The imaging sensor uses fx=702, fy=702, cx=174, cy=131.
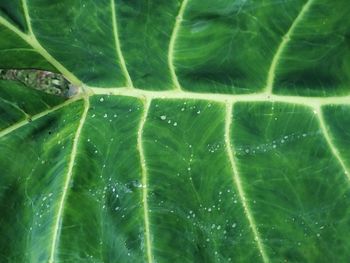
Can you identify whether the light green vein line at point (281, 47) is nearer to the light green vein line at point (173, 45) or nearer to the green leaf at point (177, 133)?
the green leaf at point (177, 133)

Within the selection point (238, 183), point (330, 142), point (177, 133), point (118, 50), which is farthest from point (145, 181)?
point (330, 142)

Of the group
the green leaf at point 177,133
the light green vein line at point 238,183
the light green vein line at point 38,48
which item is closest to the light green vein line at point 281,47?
the green leaf at point 177,133

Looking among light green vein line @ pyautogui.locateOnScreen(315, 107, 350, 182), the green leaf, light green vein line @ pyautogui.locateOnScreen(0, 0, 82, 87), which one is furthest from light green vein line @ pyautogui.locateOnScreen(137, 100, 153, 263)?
light green vein line @ pyautogui.locateOnScreen(315, 107, 350, 182)

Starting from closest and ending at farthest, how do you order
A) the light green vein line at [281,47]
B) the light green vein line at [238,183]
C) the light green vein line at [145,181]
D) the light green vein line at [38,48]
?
the light green vein line at [281,47], the light green vein line at [238,183], the light green vein line at [145,181], the light green vein line at [38,48]

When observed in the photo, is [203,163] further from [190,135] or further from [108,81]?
[108,81]

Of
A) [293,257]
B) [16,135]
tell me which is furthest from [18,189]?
[293,257]

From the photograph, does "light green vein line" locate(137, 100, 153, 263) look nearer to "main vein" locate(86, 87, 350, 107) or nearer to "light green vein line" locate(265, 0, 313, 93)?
"main vein" locate(86, 87, 350, 107)

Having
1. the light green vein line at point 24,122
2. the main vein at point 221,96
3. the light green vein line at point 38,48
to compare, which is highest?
the light green vein line at point 38,48

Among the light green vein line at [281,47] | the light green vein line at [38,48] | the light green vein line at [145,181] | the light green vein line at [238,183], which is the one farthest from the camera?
the light green vein line at [38,48]

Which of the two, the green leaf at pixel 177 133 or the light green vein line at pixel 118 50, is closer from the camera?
the green leaf at pixel 177 133
